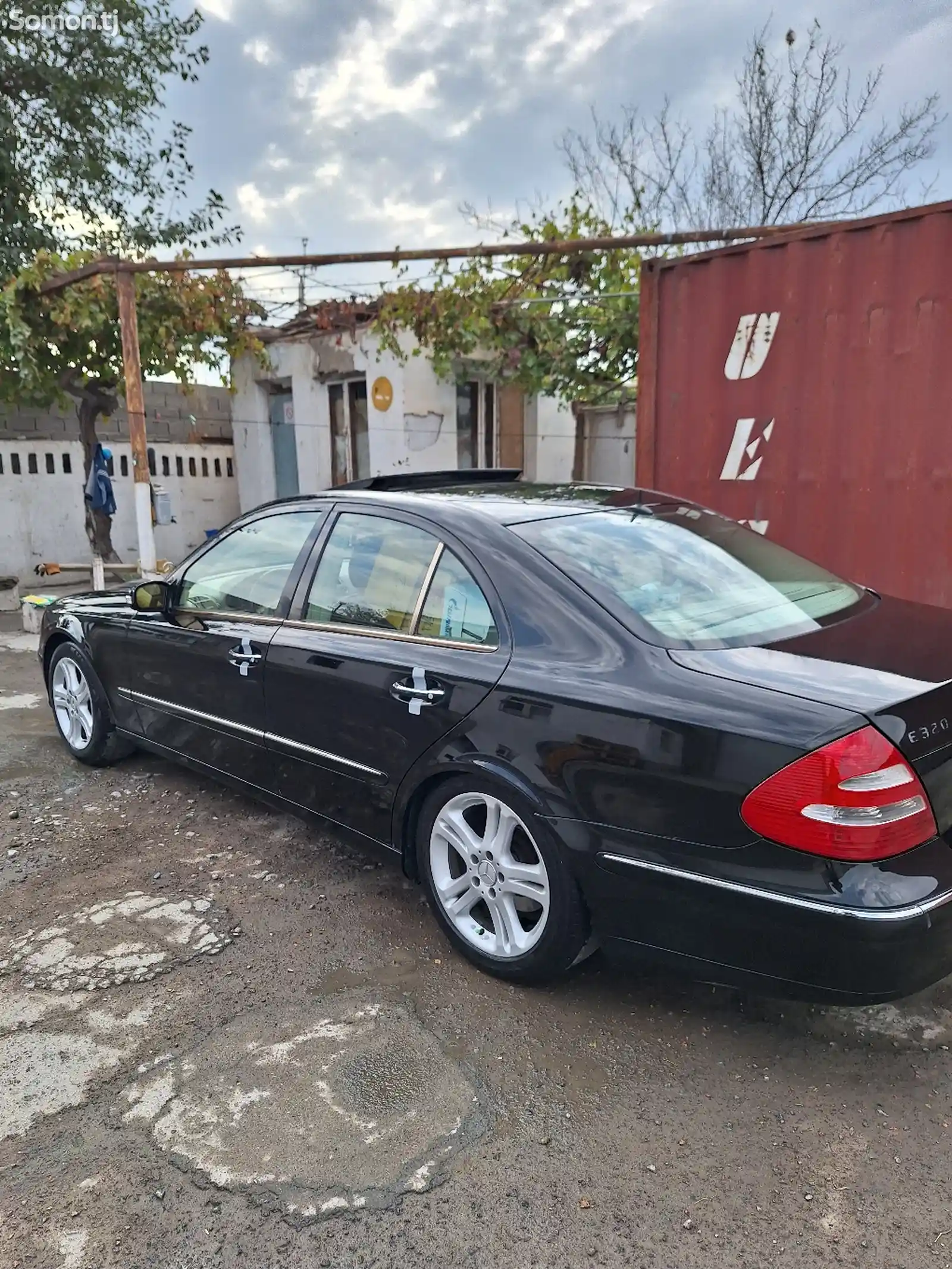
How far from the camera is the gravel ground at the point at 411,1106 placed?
1811 millimetres

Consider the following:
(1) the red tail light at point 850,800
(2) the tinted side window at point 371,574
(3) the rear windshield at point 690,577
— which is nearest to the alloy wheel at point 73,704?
(2) the tinted side window at point 371,574

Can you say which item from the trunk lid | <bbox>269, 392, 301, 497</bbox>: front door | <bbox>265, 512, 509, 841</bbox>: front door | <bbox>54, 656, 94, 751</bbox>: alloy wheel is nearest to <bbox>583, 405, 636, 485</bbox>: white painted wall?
<bbox>269, 392, 301, 497</bbox>: front door

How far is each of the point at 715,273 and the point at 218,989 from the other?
4.79 m

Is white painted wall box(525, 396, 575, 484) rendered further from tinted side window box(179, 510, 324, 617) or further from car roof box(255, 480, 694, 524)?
car roof box(255, 480, 694, 524)

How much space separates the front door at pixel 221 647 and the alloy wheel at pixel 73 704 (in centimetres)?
51

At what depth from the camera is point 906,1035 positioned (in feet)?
7.86

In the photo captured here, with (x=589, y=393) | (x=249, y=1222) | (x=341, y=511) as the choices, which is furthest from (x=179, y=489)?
(x=249, y=1222)

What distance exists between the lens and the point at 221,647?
351 centimetres

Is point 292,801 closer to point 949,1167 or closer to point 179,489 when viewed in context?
point 949,1167

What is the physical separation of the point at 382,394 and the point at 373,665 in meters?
7.33

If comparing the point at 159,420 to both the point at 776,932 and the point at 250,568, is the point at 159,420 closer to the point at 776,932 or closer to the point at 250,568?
the point at 250,568

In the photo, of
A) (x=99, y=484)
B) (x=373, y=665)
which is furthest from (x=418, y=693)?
(x=99, y=484)

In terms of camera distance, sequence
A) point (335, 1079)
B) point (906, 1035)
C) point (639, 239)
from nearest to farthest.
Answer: point (335, 1079) < point (906, 1035) < point (639, 239)

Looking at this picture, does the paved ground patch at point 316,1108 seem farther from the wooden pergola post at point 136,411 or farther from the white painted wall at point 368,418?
the white painted wall at point 368,418
